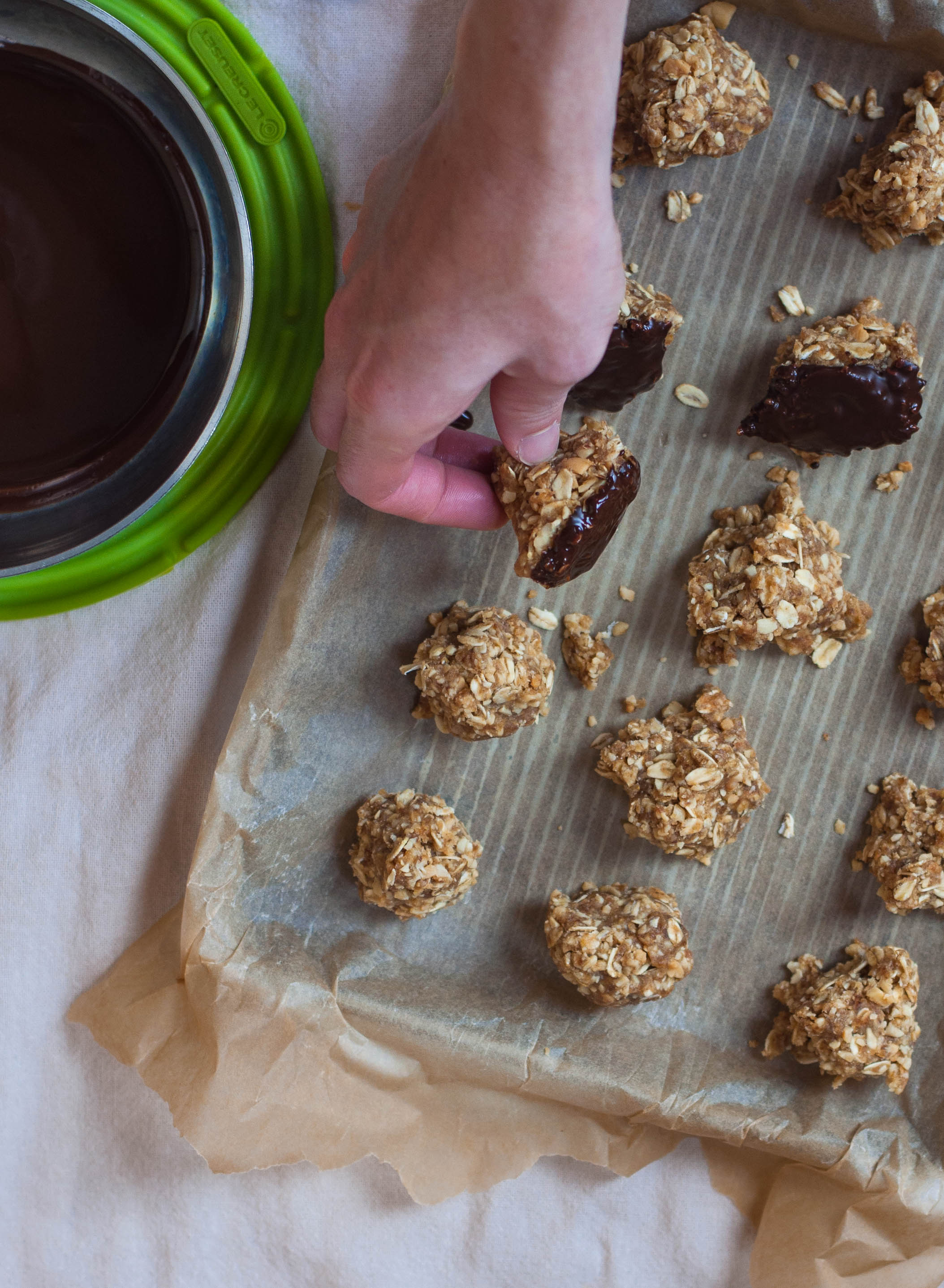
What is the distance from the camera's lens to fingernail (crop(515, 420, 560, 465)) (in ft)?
4.13

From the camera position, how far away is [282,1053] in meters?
1.57

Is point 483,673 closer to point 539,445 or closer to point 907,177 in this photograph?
point 539,445

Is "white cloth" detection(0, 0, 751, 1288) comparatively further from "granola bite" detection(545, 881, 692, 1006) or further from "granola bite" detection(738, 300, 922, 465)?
"granola bite" detection(738, 300, 922, 465)

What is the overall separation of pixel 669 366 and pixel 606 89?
2.37 ft

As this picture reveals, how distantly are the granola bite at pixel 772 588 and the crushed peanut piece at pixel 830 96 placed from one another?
58cm

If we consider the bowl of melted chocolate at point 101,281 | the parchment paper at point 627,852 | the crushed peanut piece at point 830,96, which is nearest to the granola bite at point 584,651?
the parchment paper at point 627,852

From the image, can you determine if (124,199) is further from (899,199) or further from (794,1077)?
(794,1077)

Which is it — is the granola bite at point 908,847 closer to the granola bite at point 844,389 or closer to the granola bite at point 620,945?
the granola bite at point 620,945

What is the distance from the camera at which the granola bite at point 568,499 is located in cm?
145

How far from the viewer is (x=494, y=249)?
0.99 metres

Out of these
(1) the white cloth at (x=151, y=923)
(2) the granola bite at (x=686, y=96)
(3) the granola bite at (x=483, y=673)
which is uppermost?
(2) the granola bite at (x=686, y=96)

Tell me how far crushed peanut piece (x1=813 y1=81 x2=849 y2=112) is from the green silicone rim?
771mm

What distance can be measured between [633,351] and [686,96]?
37 centimetres

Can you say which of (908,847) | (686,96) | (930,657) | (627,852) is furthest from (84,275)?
(908,847)
